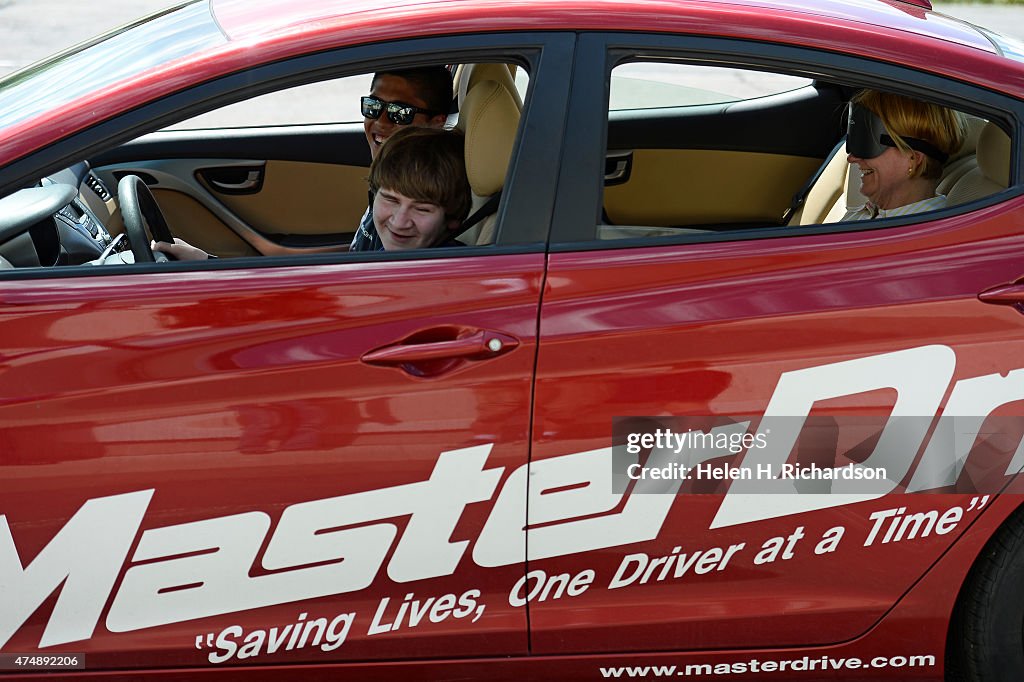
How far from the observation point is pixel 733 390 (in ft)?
7.16

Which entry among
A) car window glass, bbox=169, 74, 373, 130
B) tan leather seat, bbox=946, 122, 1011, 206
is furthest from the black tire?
car window glass, bbox=169, 74, 373, 130

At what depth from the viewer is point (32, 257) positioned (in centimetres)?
235

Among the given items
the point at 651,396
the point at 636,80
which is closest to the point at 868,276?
the point at 651,396

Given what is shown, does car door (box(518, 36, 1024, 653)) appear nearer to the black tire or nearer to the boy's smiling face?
the black tire

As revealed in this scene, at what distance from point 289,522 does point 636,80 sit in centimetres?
219

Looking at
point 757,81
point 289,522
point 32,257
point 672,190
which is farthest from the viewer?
point 757,81

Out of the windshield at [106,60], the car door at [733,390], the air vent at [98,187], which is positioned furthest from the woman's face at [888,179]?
the air vent at [98,187]

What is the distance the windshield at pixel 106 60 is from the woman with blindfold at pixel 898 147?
144 cm

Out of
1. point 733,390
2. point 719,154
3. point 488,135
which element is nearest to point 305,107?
point 719,154

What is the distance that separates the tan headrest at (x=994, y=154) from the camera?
234 centimetres

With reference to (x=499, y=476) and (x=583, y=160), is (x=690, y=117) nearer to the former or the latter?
(x=583, y=160)

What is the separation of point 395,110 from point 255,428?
1.21 m

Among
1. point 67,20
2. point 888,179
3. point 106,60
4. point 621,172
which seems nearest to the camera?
point 106,60

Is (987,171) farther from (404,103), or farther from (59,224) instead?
(59,224)
